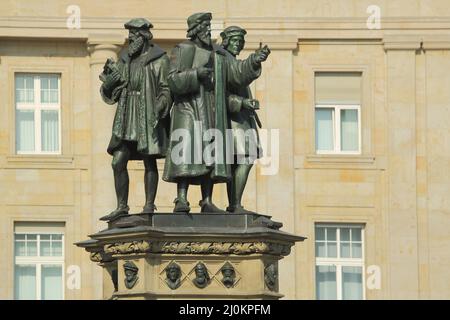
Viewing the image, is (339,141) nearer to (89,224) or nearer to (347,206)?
(347,206)

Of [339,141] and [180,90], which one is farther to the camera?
[339,141]

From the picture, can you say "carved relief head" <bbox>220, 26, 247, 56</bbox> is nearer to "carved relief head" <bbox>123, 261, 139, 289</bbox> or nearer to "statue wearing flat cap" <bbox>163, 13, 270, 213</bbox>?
"statue wearing flat cap" <bbox>163, 13, 270, 213</bbox>

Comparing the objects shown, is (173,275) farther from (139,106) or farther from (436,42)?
(436,42)

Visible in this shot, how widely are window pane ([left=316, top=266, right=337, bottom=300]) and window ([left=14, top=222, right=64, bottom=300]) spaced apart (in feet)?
21.0

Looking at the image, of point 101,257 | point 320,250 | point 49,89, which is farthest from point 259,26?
point 101,257

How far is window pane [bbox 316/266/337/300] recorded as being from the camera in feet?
209

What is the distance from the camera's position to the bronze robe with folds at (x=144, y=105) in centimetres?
3494

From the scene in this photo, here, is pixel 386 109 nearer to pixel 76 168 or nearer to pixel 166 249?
pixel 76 168

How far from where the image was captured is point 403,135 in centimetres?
6362

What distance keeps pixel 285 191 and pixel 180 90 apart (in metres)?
28.6

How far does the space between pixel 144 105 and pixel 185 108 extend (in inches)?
24.0

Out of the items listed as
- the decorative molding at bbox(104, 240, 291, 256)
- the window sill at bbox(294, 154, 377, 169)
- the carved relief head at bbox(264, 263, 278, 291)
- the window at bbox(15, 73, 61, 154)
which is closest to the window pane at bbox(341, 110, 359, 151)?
the window sill at bbox(294, 154, 377, 169)

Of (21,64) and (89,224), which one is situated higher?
(21,64)

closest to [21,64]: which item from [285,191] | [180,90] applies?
[285,191]
